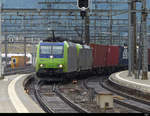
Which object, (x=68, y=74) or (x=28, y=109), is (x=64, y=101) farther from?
(x=68, y=74)

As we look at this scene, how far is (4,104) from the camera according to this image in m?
13.2

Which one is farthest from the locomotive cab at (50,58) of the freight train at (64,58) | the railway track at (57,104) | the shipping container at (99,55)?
the shipping container at (99,55)

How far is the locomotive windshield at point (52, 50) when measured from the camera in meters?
25.8

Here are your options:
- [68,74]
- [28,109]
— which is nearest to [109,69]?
[68,74]

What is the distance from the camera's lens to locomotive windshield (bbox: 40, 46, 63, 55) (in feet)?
84.8

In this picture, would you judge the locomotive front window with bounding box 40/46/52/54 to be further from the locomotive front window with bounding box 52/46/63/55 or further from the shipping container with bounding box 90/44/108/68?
the shipping container with bounding box 90/44/108/68

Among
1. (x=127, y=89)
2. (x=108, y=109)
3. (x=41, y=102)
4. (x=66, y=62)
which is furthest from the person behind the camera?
(x=66, y=62)

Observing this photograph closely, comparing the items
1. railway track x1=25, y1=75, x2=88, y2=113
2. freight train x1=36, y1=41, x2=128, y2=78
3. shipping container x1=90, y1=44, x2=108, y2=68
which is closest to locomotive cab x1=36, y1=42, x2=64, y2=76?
freight train x1=36, y1=41, x2=128, y2=78

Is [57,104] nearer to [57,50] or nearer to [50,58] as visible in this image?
[50,58]

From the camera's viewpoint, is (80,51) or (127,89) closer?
(127,89)

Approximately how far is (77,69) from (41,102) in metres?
12.0

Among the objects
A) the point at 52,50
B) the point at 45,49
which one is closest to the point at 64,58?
the point at 52,50

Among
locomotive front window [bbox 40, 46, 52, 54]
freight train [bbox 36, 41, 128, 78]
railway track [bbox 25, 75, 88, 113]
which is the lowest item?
railway track [bbox 25, 75, 88, 113]

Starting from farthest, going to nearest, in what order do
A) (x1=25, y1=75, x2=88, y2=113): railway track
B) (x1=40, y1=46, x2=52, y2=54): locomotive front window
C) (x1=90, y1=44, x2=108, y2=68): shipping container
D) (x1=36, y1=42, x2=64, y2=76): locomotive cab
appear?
(x1=90, y1=44, x2=108, y2=68): shipping container, (x1=40, y1=46, x2=52, y2=54): locomotive front window, (x1=36, y1=42, x2=64, y2=76): locomotive cab, (x1=25, y1=75, x2=88, y2=113): railway track
